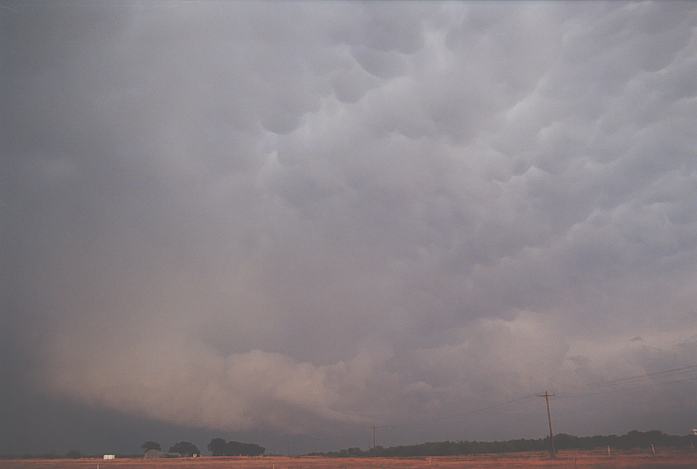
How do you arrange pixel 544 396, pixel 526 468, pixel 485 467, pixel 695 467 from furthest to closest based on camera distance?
pixel 544 396 → pixel 485 467 → pixel 526 468 → pixel 695 467

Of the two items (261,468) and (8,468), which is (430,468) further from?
(8,468)

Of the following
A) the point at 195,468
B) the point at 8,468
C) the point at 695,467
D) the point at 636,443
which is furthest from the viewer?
the point at 636,443

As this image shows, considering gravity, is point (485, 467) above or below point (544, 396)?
below

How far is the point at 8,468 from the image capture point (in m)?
101

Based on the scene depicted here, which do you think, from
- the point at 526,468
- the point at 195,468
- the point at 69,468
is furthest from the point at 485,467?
the point at 69,468

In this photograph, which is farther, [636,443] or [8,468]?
[636,443]

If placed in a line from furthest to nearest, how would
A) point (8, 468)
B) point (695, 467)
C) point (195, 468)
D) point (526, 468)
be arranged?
point (195, 468), point (8, 468), point (526, 468), point (695, 467)

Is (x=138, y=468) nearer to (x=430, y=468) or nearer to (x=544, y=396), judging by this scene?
(x=430, y=468)

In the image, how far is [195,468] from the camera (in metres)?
108

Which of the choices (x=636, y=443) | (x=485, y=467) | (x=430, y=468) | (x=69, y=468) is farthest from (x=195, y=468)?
(x=636, y=443)

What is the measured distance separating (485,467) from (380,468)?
1821 centimetres

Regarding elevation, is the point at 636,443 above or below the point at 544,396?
below

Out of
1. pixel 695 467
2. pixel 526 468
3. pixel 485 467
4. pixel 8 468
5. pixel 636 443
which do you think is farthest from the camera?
pixel 636 443

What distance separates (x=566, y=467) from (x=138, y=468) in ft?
277
